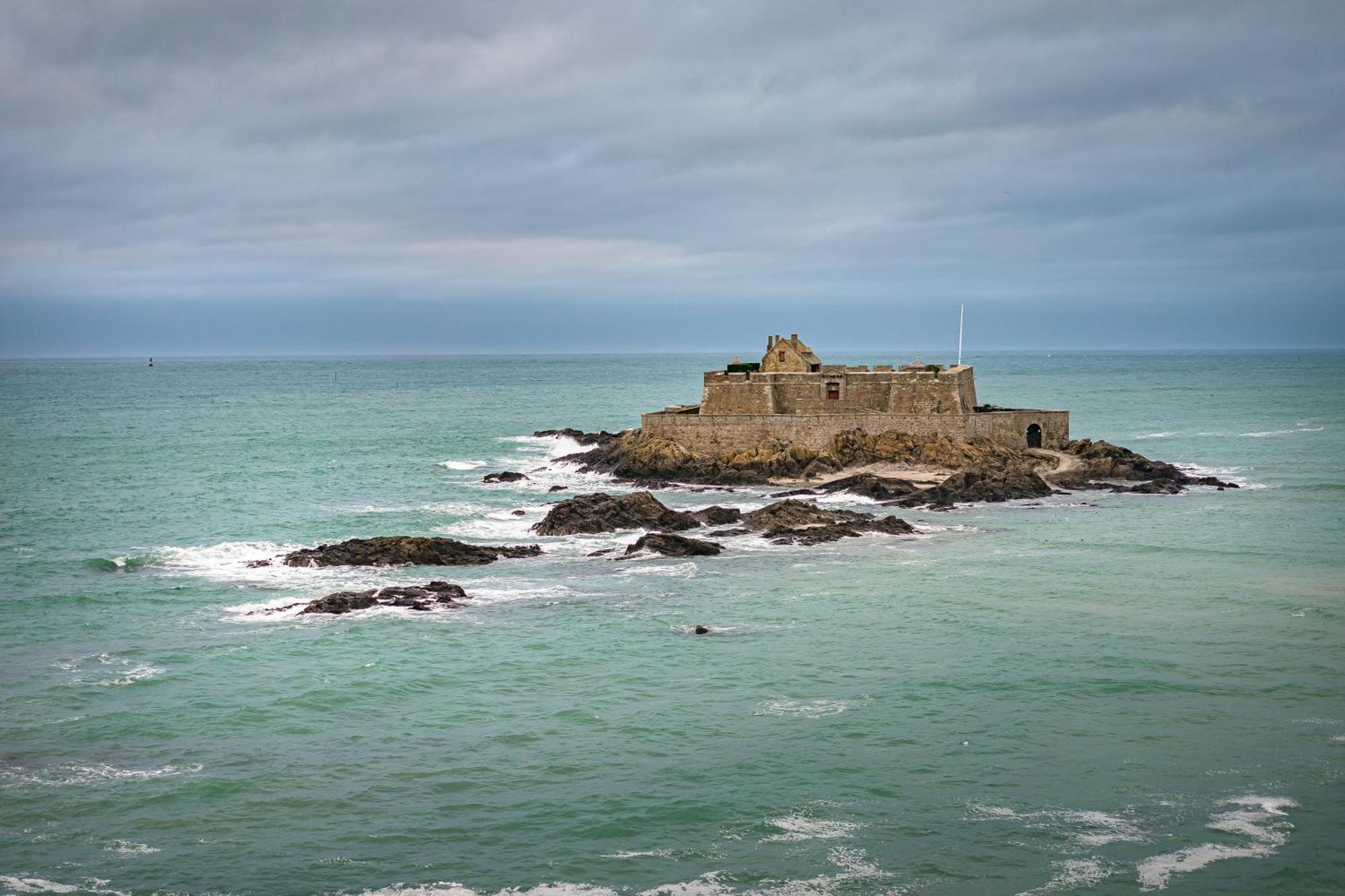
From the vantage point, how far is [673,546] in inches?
1451

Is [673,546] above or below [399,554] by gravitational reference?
above

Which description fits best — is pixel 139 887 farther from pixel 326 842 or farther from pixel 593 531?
pixel 593 531

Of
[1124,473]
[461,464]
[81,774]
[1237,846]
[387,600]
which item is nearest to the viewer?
[1237,846]

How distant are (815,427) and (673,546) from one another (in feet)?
71.1

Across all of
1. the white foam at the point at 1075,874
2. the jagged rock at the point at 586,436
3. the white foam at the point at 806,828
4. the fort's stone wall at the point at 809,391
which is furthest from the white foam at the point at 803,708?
the jagged rock at the point at 586,436

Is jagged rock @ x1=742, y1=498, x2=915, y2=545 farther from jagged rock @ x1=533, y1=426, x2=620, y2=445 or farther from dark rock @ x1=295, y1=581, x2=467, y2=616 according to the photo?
jagged rock @ x1=533, y1=426, x2=620, y2=445

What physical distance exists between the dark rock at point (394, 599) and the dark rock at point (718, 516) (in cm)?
1302

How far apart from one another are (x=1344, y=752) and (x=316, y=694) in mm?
17946

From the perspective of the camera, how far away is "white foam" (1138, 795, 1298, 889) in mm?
Result: 15367

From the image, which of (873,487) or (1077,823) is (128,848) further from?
(873,487)

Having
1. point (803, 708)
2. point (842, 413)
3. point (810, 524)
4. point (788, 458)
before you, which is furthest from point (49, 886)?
point (842, 413)

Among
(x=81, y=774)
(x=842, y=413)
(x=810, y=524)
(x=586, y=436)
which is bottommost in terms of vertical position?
(x=81, y=774)

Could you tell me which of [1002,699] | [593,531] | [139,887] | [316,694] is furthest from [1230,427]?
[139,887]

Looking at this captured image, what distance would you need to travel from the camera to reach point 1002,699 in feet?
72.7
